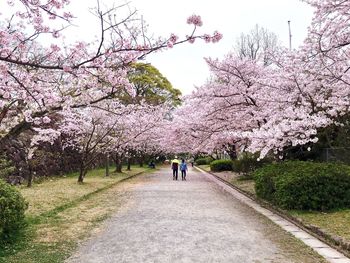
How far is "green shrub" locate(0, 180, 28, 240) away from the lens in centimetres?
736

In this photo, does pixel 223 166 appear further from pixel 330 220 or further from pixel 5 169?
pixel 330 220

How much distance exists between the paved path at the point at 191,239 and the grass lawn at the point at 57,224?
0.42 m

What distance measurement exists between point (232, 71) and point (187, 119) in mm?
5133

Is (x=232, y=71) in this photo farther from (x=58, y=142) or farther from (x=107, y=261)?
(x=58, y=142)

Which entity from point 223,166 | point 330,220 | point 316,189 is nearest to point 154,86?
point 223,166

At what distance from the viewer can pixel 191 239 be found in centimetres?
793

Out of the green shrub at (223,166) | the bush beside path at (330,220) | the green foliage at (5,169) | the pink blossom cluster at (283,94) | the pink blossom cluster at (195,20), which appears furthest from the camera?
the green shrub at (223,166)

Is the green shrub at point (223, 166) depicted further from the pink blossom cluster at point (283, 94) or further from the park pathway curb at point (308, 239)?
the park pathway curb at point (308, 239)

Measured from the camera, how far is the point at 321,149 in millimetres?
18688

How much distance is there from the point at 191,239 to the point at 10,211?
10.7 ft

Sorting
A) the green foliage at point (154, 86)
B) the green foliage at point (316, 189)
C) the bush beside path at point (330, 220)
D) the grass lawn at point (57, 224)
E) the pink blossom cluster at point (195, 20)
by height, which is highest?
the green foliage at point (154, 86)

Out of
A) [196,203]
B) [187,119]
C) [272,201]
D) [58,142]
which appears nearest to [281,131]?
[272,201]

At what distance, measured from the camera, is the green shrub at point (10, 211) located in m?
7.36

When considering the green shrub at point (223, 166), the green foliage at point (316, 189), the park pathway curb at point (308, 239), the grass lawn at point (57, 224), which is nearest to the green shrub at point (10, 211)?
the grass lawn at point (57, 224)
